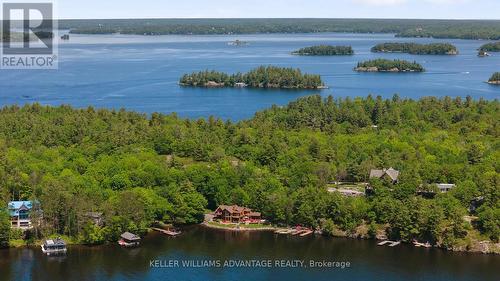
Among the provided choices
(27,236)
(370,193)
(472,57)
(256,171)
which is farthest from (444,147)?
(472,57)

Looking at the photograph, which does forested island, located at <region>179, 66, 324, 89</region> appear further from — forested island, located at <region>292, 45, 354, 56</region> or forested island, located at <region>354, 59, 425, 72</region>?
forested island, located at <region>292, 45, 354, 56</region>

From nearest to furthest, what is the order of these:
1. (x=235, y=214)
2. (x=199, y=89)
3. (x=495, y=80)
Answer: (x=235, y=214) → (x=199, y=89) → (x=495, y=80)

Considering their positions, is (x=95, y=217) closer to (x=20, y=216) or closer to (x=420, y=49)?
(x=20, y=216)

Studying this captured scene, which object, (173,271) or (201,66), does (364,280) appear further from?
(201,66)

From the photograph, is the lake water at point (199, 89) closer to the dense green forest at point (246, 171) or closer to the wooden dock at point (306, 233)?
the dense green forest at point (246, 171)

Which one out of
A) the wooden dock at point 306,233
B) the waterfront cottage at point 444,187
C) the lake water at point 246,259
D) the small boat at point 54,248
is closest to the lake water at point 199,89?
the waterfront cottage at point 444,187

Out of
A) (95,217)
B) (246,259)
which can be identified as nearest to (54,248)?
(95,217)
